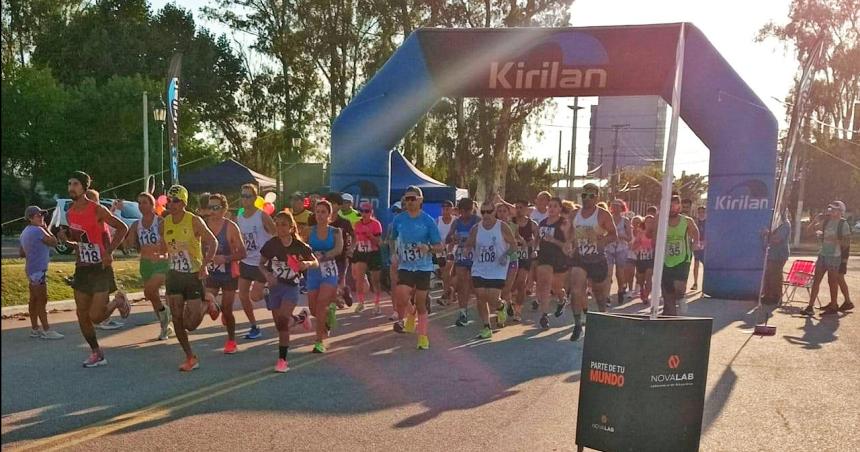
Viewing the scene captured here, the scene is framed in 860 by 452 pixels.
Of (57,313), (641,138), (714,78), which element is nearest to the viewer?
(57,313)

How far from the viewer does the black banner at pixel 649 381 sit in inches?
166

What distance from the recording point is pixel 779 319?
11.9 metres

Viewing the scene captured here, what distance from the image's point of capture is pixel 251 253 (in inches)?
368

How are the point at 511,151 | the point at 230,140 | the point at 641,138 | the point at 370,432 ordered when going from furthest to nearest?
the point at 641,138 → the point at 230,140 → the point at 511,151 → the point at 370,432

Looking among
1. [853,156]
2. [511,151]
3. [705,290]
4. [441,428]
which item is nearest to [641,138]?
[853,156]

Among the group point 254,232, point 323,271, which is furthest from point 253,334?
point 323,271

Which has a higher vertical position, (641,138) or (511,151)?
(641,138)

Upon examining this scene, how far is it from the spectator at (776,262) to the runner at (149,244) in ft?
33.1

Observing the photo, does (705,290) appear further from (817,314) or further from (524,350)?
(524,350)

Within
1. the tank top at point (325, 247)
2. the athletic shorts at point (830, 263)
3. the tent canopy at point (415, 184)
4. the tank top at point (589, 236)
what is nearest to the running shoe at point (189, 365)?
the tank top at point (325, 247)

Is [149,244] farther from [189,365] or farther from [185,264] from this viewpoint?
[189,365]

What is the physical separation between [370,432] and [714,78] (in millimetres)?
11112

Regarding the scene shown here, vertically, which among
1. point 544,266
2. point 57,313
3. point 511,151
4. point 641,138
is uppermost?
point 641,138

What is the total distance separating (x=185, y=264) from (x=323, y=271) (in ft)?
4.84
